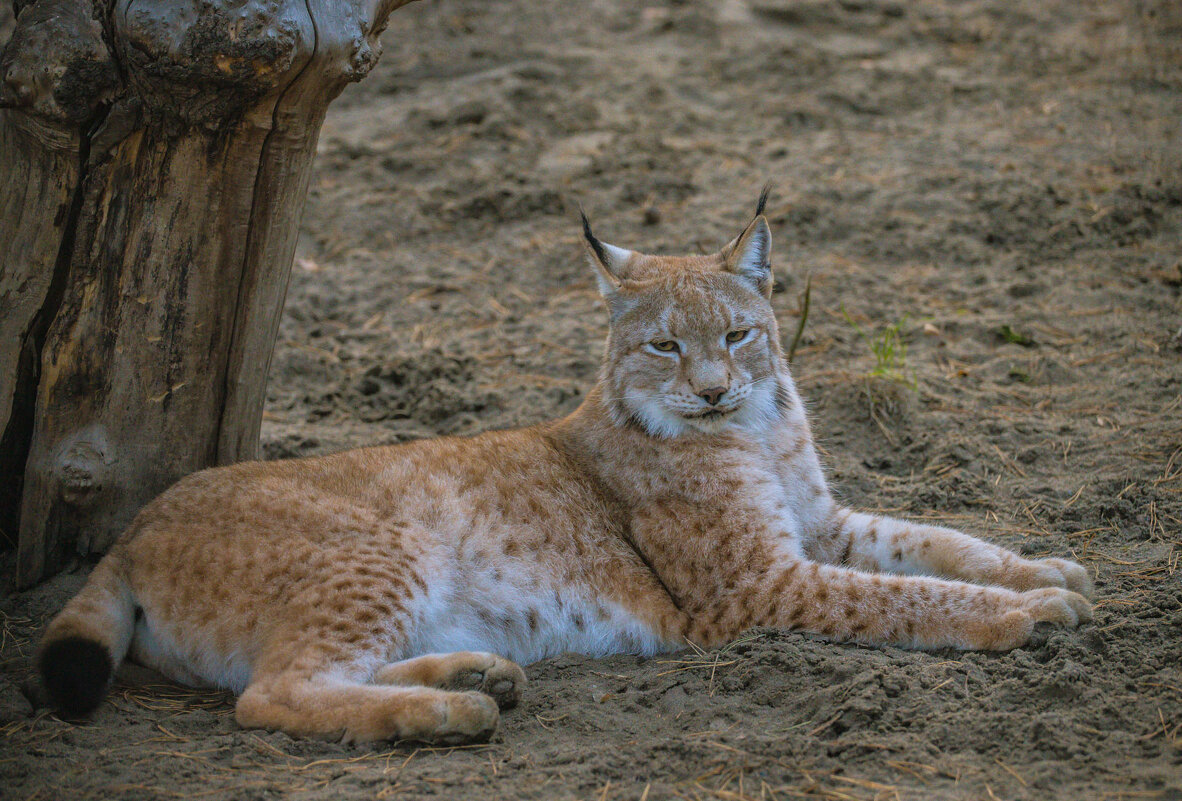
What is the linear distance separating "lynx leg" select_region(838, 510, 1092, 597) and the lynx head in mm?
635

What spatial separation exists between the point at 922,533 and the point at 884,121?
16.5 ft

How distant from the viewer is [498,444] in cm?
412

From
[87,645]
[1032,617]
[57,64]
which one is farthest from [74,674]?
[1032,617]

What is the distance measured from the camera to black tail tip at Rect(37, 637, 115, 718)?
3039 millimetres

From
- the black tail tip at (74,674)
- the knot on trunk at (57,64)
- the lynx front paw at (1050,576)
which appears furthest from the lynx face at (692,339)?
the black tail tip at (74,674)

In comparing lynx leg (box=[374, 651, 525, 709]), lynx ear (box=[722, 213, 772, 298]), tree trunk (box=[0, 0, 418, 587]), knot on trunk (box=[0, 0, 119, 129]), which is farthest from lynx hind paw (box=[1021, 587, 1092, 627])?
knot on trunk (box=[0, 0, 119, 129])

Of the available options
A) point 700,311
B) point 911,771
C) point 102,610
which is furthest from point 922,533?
point 102,610

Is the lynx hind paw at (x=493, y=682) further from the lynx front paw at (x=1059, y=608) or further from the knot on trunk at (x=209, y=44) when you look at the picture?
the knot on trunk at (x=209, y=44)

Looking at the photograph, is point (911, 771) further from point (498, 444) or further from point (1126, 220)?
point (1126, 220)

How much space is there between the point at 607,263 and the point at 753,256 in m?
0.60

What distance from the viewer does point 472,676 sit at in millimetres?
3264

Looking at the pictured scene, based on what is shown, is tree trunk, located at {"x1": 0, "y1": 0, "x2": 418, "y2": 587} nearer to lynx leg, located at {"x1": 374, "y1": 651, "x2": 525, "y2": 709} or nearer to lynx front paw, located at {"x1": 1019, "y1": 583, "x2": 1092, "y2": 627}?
lynx leg, located at {"x1": 374, "y1": 651, "x2": 525, "y2": 709}

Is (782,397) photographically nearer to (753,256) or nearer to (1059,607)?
(753,256)

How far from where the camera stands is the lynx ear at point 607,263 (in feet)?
13.6
